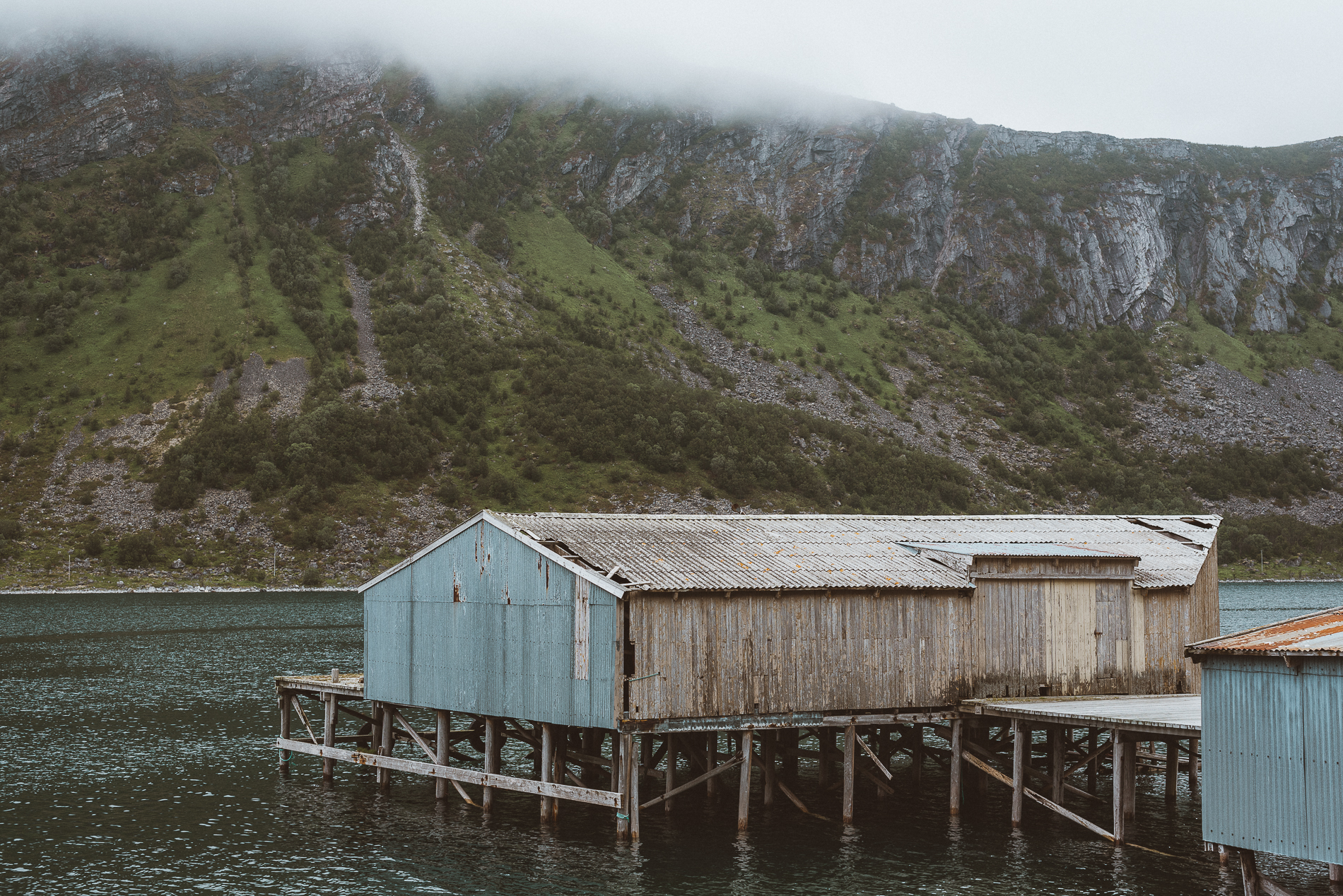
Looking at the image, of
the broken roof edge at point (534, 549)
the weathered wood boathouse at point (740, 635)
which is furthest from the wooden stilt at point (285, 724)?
the broken roof edge at point (534, 549)

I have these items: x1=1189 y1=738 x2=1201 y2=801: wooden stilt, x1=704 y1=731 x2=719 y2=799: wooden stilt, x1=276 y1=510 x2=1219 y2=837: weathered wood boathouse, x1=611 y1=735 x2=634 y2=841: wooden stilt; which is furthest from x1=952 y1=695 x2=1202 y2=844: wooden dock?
x1=611 y1=735 x2=634 y2=841: wooden stilt

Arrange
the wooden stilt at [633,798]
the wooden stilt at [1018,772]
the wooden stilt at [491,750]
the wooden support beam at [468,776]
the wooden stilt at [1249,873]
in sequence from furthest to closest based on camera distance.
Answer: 1. the wooden stilt at [491,750]
2. the wooden stilt at [1018,772]
3. the wooden support beam at [468,776]
4. the wooden stilt at [633,798]
5. the wooden stilt at [1249,873]

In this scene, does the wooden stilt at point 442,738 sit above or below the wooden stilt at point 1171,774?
above

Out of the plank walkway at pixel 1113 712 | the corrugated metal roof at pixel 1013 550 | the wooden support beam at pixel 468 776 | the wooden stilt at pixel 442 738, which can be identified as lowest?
the wooden support beam at pixel 468 776

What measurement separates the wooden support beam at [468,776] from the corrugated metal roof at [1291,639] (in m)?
17.8

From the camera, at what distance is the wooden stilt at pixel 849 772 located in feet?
127

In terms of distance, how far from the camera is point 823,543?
4269 cm

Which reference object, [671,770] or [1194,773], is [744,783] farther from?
[1194,773]

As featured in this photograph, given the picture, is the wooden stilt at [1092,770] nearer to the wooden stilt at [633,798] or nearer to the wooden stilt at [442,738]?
the wooden stilt at [633,798]

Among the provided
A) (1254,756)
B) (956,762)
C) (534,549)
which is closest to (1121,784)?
(956,762)

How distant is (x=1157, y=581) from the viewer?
43562 millimetres

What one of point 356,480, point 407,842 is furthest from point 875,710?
point 356,480

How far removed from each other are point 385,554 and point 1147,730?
130795 millimetres

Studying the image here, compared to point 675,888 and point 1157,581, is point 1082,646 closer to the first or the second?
point 1157,581
